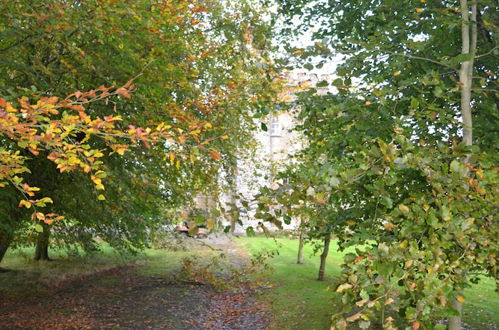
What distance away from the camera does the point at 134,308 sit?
444 inches

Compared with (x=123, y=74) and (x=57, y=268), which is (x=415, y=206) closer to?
(x=123, y=74)

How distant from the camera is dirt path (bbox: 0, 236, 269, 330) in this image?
976cm

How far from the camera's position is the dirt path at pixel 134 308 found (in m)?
9.76

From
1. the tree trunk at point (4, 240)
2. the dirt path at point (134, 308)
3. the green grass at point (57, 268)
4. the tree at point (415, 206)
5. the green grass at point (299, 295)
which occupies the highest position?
the tree at point (415, 206)

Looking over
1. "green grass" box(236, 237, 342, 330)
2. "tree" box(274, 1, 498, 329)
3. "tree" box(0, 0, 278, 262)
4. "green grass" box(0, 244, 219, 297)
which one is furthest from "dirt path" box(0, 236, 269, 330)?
"tree" box(274, 1, 498, 329)

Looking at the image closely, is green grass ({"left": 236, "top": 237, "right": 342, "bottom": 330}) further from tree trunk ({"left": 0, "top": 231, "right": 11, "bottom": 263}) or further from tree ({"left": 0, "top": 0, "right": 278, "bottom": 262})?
tree trunk ({"left": 0, "top": 231, "right": 11, "bottom": 263})

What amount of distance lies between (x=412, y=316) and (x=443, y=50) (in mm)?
4423

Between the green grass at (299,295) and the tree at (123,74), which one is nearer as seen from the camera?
the tree at (123,74)

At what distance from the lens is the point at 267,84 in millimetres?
4473

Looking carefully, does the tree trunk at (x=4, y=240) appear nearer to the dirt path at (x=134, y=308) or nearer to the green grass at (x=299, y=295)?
the dirt path at (x=134, y=308)

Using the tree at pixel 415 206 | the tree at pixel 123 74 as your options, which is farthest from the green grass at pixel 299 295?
the tree at pixel 123 74

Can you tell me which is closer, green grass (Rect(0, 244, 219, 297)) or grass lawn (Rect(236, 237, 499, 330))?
grass lawn (Rect(236, 237, 499, 330))

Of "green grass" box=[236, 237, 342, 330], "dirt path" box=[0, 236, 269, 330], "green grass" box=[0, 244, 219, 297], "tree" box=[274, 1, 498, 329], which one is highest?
"tree" box=[274, 1, 498, 329]

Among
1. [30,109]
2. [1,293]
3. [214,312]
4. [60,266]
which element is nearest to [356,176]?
[30,109]
